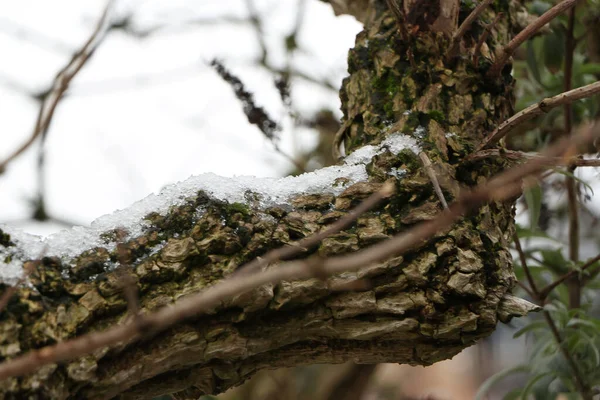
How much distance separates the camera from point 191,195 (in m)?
0.96

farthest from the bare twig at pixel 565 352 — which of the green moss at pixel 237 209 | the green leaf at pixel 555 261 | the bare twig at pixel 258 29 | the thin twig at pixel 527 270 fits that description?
the bare twig at pixel 258 29

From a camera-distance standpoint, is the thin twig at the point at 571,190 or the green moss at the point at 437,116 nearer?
the green moss at the point at 437,116

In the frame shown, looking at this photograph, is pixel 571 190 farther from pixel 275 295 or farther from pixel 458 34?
pixel 275 295

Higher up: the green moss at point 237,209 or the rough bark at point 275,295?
the green moss at point 237,209

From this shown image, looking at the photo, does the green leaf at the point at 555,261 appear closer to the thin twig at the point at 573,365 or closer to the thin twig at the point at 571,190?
the thin twig at the point at 571,190

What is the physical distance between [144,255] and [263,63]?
1.79m

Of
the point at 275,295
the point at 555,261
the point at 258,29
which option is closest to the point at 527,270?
the point at 555,261

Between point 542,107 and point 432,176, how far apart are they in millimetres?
203

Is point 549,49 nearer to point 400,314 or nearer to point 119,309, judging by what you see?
point 400,314

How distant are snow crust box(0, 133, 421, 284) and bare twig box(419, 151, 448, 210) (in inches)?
1.4

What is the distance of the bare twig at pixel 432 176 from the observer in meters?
0.97

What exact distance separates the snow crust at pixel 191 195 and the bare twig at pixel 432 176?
3cm

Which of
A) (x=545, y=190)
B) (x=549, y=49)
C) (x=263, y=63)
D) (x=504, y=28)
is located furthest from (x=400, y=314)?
(x=263, y=63)

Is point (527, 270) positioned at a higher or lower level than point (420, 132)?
lower
